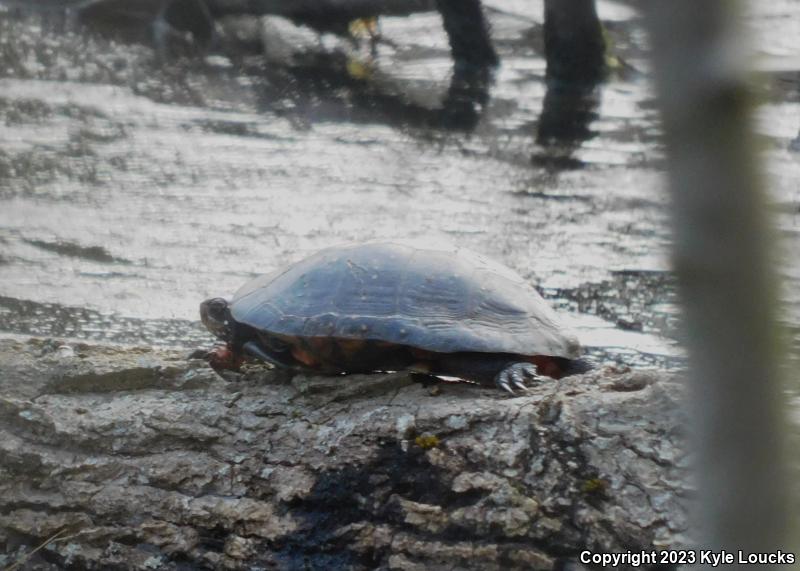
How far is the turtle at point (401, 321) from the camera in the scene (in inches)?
130

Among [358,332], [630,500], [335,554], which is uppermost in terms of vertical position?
[358,332]

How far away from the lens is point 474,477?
283cm

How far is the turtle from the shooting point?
331 cm

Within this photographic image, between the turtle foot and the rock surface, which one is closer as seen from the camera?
the rock surface

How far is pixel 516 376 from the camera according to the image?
322cm

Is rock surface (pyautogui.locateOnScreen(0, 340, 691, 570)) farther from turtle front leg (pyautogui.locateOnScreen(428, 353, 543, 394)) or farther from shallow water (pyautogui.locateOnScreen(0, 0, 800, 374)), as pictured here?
shallow water (pyautogui.locateOnScreen(0, 0, 800, 374))

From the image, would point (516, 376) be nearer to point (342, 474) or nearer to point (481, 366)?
point (481, 366)

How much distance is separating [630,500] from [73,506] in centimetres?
151

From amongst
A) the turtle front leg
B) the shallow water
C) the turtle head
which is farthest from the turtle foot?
the turtle head

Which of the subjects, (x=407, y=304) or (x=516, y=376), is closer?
(x=516, y=376)

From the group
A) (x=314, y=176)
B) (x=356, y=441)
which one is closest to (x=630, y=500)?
(x=356, y=441)

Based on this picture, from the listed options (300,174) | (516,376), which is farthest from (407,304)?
(300,174)

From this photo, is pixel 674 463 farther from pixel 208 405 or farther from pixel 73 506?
pixel 73 506

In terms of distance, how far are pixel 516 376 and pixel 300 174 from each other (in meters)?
5.80
